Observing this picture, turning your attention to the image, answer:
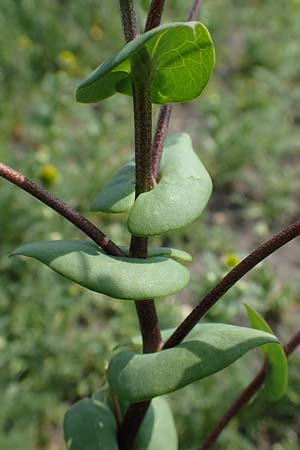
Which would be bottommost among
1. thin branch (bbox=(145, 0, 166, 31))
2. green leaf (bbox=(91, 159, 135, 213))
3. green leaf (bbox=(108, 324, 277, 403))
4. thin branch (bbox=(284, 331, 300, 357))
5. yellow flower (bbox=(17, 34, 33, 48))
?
yellow flower (bbox=(17, 34, 33, 48))

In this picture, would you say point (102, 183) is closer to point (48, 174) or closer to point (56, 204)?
point (48, 174)

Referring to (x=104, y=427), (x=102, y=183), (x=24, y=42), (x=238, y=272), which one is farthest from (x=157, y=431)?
(x=24, y=42)

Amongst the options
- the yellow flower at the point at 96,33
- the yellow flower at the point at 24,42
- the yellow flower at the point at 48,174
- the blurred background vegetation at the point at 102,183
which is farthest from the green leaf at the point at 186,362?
the yellow flower at the point at 96,33

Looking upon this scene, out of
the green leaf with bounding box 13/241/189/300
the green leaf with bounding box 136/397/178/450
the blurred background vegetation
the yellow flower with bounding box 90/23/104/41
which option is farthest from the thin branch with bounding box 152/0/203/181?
the yellow flower with bounding box 90/23/104/41

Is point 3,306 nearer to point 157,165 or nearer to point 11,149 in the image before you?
point 11,149

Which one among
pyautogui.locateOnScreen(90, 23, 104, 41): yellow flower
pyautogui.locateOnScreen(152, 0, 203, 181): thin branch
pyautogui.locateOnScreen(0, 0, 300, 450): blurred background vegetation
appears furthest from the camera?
pyautogui.locateOnScreen(90, 23, 104, 41): yellow flower

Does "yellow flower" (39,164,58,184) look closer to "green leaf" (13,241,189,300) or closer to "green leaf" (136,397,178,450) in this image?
"green leaf" (136,397,178,450)

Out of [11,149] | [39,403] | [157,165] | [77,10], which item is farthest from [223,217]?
[157,165]

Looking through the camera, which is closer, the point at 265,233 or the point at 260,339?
the point at 260,339
